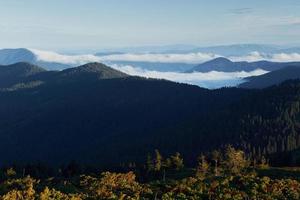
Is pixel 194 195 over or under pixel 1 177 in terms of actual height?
over

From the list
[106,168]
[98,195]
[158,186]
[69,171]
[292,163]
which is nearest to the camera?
[98,195]

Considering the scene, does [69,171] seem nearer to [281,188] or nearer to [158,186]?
[158,186]

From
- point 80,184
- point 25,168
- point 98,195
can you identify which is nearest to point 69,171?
point 25,168

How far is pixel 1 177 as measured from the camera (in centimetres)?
14950

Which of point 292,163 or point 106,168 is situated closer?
point 292,163

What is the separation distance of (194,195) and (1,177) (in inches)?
2869

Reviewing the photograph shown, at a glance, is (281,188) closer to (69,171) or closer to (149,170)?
(149,170)

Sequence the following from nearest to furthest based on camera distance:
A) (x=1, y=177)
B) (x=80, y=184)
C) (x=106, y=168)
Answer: (x=80, y=184)
(x=1, y=177)
(x=106, y=168)

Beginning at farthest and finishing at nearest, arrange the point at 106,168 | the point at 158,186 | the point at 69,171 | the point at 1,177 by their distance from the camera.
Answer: the point at 106,168
the point at 69,171
the point at 1,177
the point at 158,186

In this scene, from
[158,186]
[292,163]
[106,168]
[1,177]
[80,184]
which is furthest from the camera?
[106,168]

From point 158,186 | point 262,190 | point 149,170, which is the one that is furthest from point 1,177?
point 262,190

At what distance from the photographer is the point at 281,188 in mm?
98000

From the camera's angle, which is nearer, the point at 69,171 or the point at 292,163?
the point at 69,171

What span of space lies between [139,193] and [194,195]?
371 inches
